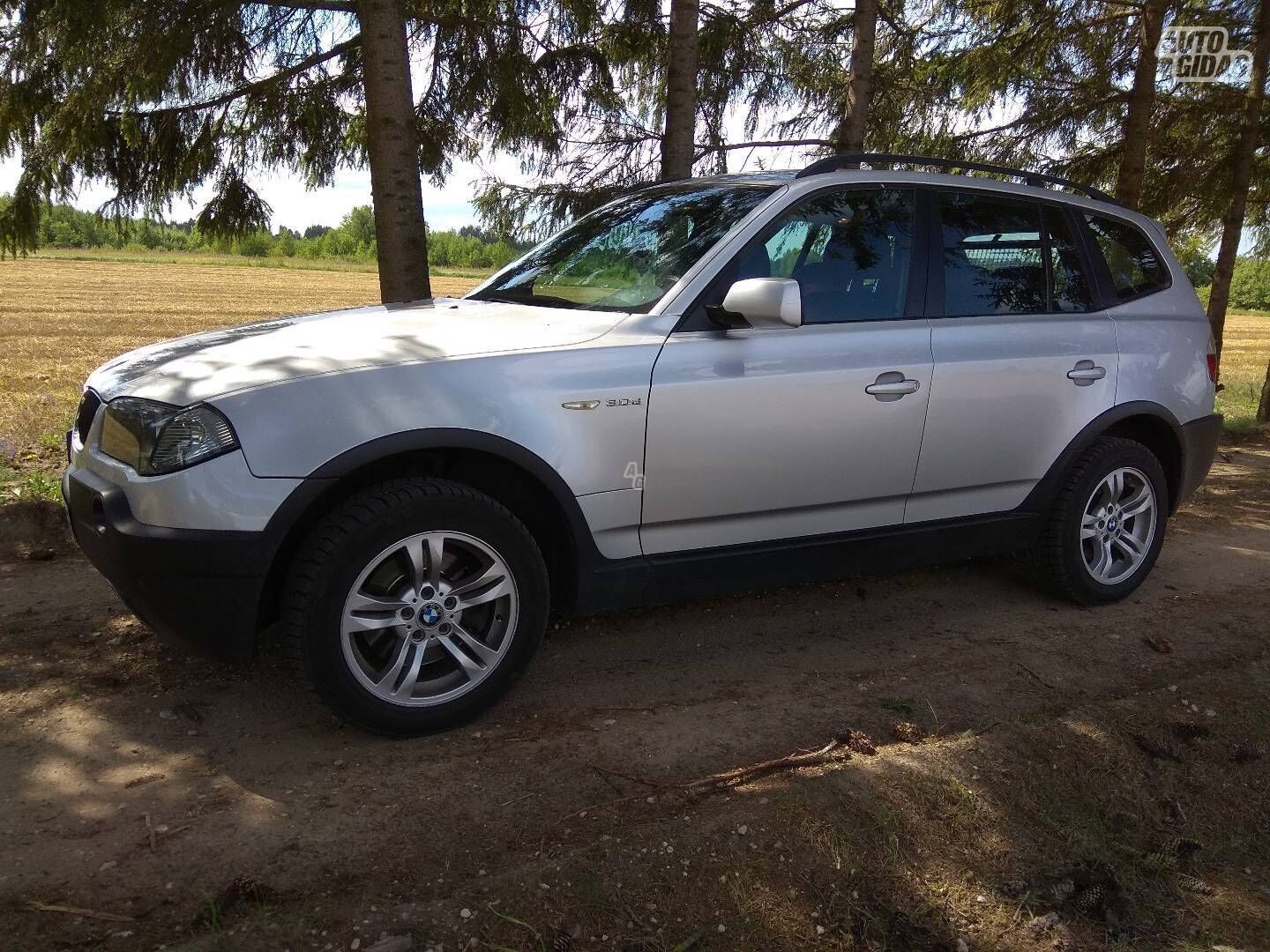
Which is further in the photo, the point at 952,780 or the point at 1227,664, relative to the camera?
the point at 1227,664

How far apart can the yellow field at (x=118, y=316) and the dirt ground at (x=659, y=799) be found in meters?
2.94

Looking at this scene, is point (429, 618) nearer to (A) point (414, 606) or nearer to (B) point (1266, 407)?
(A) point (414, 606)

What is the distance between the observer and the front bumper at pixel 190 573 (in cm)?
305

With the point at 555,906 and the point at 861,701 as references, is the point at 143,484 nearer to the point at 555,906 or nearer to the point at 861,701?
the point at 555,906

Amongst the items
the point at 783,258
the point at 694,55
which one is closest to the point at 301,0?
the point at 694,55

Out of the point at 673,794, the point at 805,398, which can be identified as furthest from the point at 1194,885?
the point at 805,398

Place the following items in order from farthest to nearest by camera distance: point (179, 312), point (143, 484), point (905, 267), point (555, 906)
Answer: point (179, 312) < point (905, 267) < point (143, 484) < point (555, 906)

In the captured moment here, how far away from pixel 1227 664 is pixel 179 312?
90.2 ft

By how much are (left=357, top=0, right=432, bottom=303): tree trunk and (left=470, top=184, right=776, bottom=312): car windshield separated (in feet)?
6.60

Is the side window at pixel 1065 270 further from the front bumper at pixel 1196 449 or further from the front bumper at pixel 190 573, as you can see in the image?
the front bumper at pixel 190 573

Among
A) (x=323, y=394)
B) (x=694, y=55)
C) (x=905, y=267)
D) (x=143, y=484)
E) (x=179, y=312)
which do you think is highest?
(x=694, y=55)

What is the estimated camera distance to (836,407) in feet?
13.2

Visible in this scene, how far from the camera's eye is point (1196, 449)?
5.28m

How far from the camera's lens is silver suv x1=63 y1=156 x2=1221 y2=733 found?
317 centimetres
